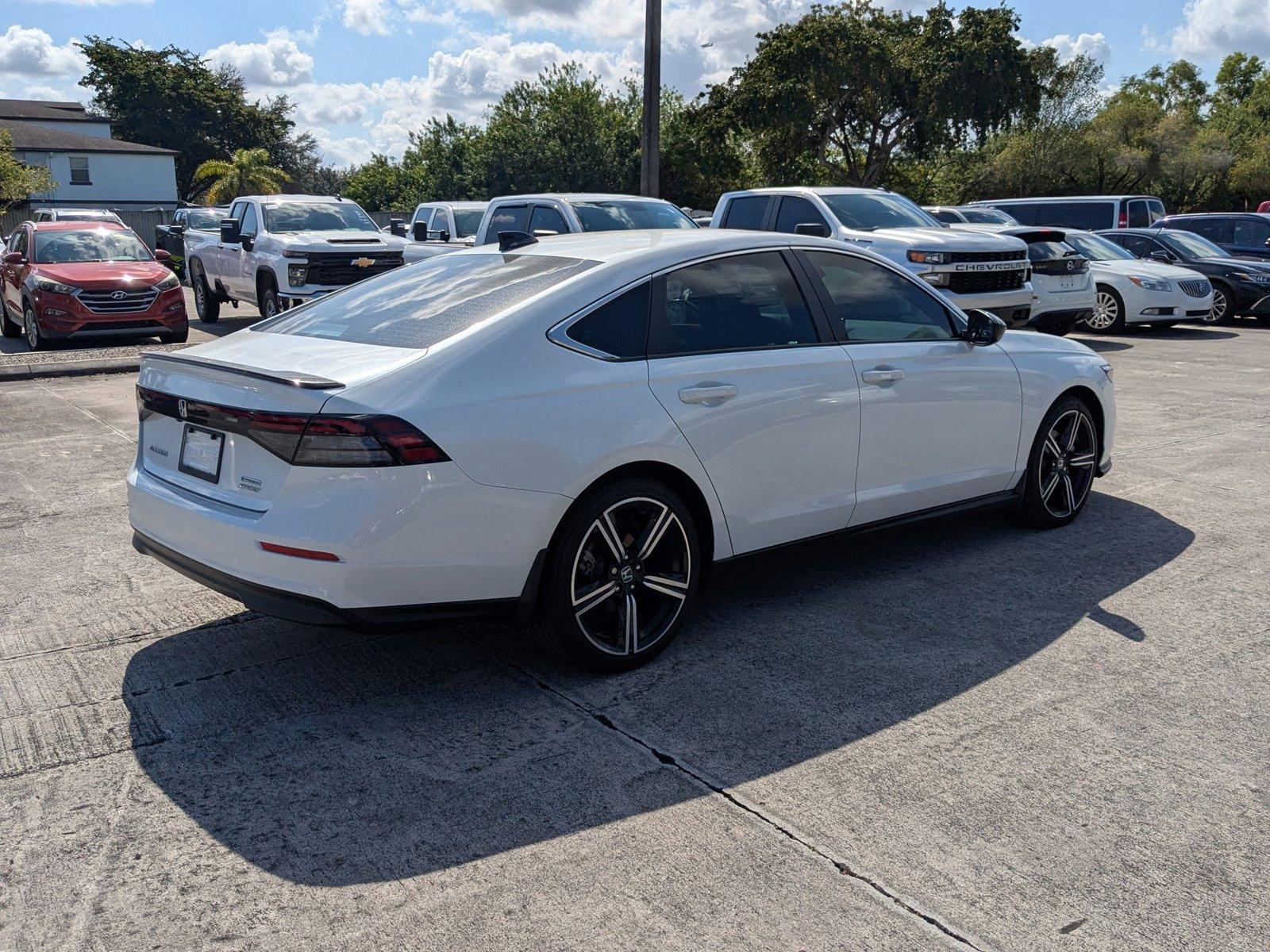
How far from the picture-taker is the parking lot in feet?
9.66

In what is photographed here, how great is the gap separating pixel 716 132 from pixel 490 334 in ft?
142

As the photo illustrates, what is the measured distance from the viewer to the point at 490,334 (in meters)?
4.17

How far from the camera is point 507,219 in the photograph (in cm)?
1369

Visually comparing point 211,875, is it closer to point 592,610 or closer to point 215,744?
point 215,744

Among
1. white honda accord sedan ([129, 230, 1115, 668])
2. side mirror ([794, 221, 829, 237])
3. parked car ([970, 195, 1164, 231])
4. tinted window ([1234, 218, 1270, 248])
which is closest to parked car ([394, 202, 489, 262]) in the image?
side mirror ([794, 221, 829, 237])

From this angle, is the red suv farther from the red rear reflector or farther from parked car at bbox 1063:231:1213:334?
parked car at bbox 1063:231:1213:334

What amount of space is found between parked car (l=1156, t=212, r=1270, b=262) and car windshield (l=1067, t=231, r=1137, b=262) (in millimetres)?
3867

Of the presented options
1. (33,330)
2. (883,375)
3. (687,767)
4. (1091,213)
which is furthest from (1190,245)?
(687,767)

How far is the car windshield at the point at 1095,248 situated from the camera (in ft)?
60.0

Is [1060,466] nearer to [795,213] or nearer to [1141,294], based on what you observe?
[795,213]

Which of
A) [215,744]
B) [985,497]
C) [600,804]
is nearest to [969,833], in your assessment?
[600,804]

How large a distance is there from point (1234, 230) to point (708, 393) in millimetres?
21098

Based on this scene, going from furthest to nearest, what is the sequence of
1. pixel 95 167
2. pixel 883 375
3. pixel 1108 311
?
pixel 95 167 < pixel 1108 311 < pixel 883 375

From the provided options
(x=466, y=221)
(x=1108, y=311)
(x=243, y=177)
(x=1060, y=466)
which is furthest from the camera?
(x=243, y=177)
